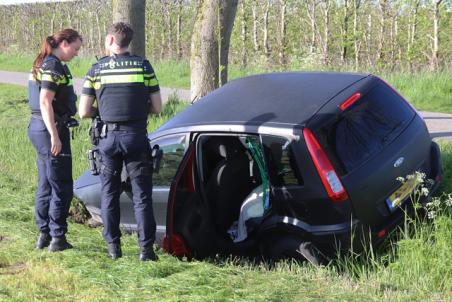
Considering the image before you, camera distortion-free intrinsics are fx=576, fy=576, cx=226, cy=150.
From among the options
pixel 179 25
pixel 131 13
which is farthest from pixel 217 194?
pixel 179 25

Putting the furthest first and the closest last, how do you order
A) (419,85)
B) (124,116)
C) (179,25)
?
1. (179,25)
2. (419,85)
3. (124,116)

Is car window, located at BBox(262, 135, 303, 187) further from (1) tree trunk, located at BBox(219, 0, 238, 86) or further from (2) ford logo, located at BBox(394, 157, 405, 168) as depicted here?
(1) tree trunk, located at BBox(219, 0, 238, 86)

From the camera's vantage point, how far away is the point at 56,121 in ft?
16.8

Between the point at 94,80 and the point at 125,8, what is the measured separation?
585cm

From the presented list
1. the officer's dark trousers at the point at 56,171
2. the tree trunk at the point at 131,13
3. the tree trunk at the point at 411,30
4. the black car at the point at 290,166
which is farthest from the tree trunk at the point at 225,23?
the tree trunk at the point at 411,30

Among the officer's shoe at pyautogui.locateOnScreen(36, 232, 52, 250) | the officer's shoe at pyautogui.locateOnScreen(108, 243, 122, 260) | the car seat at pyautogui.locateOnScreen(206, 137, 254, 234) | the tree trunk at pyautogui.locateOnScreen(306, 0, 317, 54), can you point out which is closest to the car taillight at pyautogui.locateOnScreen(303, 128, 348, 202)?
the car seat at pyautogui.locateOnScreen(206, 137, 254, 234)

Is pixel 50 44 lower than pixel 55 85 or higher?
higher

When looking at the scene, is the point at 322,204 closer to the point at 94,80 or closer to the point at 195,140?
the point at 195,140

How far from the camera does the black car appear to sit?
4.54 meters

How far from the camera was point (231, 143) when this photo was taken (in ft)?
17.1

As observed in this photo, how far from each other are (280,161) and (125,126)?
1290 mm

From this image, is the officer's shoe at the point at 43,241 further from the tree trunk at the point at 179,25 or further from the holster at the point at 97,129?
the tree trunk at the point at 179,25

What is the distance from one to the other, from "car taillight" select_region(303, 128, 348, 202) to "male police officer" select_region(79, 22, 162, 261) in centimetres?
134

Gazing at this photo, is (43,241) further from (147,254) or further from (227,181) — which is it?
(227,181)
